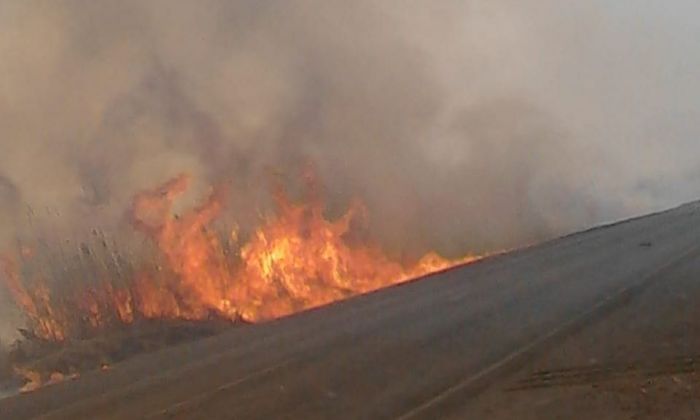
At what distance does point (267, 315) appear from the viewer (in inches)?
1067

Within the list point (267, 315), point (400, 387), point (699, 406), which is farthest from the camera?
point (267, 315)

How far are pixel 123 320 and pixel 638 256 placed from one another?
1174 cm

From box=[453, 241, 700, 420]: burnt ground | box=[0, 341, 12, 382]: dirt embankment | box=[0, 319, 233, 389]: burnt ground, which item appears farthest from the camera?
box=[0, 341, 12, 382]: dirt embankment

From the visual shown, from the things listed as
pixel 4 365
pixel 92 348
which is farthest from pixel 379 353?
pixel 4 365

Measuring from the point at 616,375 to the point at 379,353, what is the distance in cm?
437

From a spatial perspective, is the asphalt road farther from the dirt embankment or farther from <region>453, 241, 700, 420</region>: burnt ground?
the dirt embankment

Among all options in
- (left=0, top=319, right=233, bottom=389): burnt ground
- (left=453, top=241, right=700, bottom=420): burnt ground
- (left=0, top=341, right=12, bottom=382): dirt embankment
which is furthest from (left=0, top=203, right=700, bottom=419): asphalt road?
(left=0, top=341, right=12, bottom=382): dirt embankment

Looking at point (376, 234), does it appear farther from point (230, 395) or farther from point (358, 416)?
point (358, 416)

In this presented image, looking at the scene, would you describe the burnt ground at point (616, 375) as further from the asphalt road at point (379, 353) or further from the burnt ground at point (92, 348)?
the burnt ground at point (92, 348)

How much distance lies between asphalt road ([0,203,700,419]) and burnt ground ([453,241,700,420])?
381mm

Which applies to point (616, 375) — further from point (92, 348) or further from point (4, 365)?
point (4, 365)

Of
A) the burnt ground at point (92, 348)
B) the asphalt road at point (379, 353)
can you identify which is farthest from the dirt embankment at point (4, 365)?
the asphalt road at point (379, 353)

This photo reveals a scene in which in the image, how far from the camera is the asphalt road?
1169 cm

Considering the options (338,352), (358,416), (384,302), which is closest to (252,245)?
(384,302)
